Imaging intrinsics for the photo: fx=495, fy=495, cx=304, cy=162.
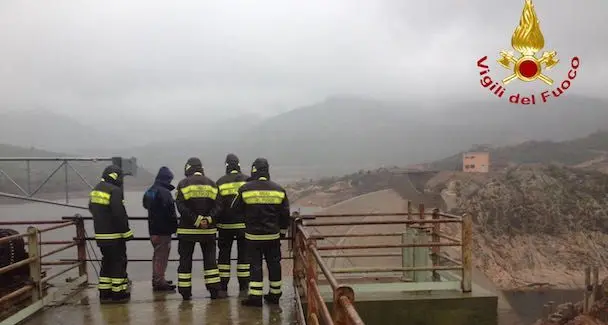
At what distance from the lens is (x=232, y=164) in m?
6.55

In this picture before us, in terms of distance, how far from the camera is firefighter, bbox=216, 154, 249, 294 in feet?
21.0

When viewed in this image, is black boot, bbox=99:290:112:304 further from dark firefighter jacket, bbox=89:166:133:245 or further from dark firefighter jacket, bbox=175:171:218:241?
dark firefighter jacket, bbox=175:171:218:241

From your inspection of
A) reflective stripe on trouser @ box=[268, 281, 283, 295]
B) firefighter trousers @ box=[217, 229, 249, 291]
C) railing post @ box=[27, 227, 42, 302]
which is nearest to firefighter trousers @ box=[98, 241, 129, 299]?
railing post @ box=[27, 227, 42, 302]

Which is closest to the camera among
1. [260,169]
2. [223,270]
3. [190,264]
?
[260,169]

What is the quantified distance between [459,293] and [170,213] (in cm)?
413

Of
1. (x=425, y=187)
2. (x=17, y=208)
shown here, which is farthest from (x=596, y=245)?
(x=17, y=208)

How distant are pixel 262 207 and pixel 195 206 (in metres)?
0.90

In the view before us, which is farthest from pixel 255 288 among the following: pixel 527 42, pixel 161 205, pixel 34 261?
pixel 527 42

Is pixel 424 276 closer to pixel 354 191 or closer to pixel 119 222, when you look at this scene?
pixel 119 222

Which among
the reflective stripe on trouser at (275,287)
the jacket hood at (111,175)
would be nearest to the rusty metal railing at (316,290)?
the reflective stripe on trouser at (275,287)

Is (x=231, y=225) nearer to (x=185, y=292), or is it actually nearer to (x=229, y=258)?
(x=229, y=258)

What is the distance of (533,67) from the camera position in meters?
10.4

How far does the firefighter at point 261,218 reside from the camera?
5.76 meters

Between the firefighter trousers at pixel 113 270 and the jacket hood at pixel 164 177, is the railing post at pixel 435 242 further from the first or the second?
the firefighter trousers at pixel 113 270
